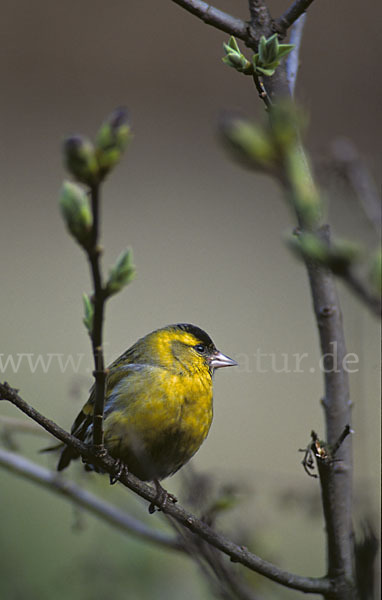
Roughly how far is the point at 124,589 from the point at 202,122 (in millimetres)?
3565

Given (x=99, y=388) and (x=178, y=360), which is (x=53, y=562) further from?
(x=99, y=388)

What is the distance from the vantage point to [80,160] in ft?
1.94

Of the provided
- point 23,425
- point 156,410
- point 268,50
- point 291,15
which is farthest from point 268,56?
point 23,425

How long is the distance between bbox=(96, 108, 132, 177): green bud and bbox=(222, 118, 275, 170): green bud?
0.30 feet

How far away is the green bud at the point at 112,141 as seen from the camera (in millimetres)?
603

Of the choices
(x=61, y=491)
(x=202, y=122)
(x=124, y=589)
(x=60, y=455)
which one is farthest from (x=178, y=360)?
(x=202, y=122)

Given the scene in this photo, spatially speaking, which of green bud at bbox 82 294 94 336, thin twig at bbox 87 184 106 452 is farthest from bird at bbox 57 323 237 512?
green bud at bbox 82 294 94 336

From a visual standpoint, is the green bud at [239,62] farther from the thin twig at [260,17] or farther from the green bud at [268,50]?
the thin twig at [260,17]

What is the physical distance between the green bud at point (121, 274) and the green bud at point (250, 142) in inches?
7.7

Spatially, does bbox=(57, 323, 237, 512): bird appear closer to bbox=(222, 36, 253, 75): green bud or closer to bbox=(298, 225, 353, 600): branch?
bbox=(298, 225, 353, 600): branch

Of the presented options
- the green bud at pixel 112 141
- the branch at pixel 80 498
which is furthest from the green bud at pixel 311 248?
the branch at pixel 80 498

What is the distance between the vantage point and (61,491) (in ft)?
5.24

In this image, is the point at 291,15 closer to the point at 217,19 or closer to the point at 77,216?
the point at 217,19

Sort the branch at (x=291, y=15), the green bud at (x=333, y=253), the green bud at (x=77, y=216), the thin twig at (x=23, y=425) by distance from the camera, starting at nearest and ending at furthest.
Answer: the green bud at (x=333, y=253) → the green bud at (x=77, y=216) → the branch at (x=291, y=15) → the thin twig at (x=23, y=425)
